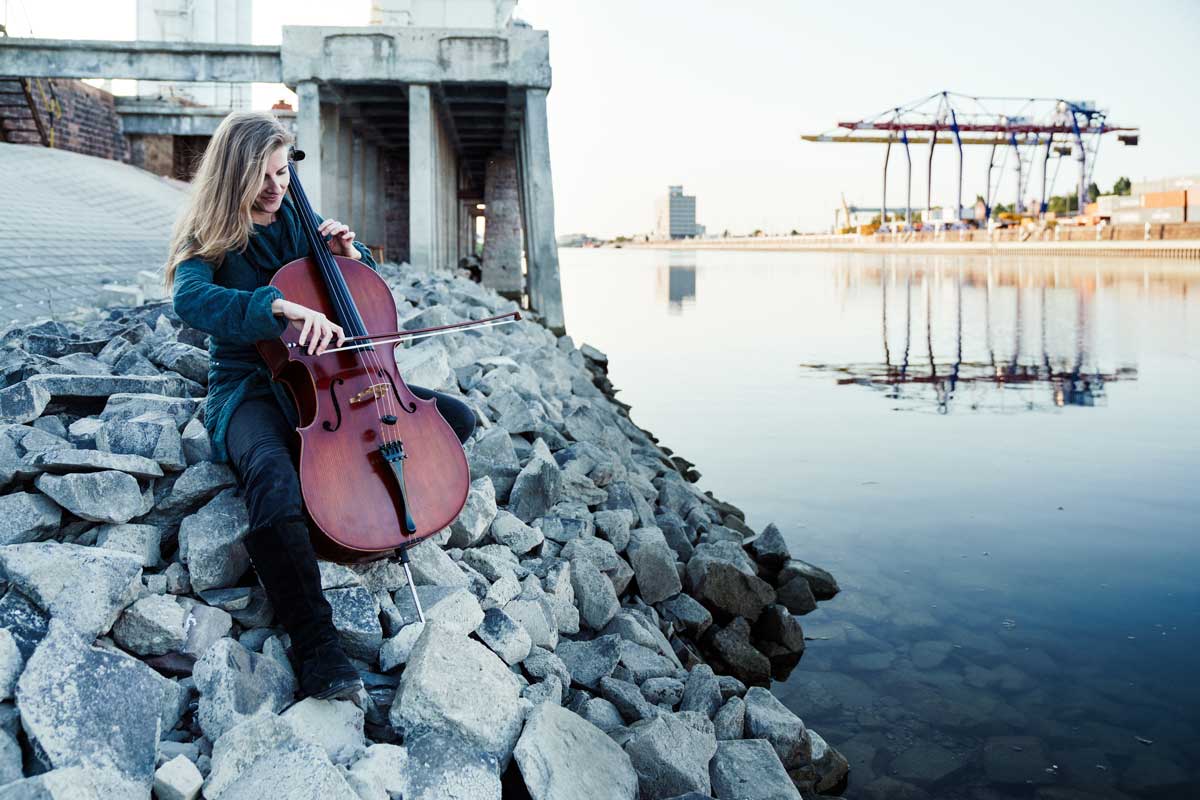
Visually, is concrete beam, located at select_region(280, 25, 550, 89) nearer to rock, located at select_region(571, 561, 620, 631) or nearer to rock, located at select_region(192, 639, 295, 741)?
rock, located at select_region(571, 561, 620, 631)

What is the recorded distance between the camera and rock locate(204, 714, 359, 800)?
6.93 feet

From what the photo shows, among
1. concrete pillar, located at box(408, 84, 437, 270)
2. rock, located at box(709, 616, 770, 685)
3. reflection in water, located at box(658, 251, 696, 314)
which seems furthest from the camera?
reflection in water, located at box(658, 251, 696, 314)

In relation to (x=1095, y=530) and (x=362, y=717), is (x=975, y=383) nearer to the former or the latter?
(x=1095, y=530)

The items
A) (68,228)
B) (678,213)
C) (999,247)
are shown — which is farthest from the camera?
(678,213)

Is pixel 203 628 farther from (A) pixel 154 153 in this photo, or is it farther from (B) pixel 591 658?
(A) pixel 154 153

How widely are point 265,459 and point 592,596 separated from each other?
161 cm

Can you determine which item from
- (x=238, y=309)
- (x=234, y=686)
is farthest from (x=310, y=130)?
(x=234, y=686)

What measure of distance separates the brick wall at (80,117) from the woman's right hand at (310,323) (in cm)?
1882

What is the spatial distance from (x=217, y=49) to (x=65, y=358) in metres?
11.0

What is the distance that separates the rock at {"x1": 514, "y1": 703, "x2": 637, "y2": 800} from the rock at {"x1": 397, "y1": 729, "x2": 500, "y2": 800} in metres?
0.10

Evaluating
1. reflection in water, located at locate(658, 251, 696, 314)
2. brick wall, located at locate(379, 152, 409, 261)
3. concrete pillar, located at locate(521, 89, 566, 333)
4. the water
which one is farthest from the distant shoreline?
concrete pillar, located at locate(521, 89, 566, 333)

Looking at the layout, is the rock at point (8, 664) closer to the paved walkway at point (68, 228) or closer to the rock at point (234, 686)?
the rock at point (234, 686)

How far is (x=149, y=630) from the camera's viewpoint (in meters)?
2.58

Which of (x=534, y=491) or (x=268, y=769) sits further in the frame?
(x=534, y=491)
